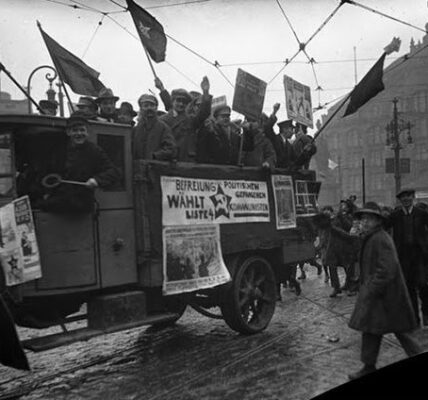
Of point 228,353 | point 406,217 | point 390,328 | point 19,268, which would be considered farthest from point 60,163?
point 406,217

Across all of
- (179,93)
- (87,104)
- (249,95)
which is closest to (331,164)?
(249,95)

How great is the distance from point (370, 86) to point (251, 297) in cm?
244

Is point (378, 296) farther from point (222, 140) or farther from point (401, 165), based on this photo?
point (222, 140)

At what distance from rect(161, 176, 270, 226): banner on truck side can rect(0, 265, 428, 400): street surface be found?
1.10 metres

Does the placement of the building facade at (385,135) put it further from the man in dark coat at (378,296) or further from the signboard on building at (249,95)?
the signboard on building at (249,95)

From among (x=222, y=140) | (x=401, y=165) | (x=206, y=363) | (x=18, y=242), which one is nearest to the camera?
(x=18, y=242)

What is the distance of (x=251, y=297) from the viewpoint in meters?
5.12

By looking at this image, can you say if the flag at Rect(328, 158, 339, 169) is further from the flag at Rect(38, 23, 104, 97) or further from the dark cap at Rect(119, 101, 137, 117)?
the dark cap at Rect(119, 101, 137, 117)

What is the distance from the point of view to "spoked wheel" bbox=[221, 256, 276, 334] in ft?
15.9

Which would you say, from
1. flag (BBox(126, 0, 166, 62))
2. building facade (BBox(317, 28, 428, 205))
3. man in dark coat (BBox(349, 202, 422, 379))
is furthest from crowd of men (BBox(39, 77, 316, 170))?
man in dark coat (BBox(349, 202, 422, 379))

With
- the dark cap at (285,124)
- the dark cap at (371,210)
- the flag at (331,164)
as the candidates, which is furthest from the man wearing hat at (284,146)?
the dark cap at (371,210)

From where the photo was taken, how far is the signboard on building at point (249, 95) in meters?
3.78

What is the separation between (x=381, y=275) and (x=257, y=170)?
6.38 feet

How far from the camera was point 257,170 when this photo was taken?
197 inches
